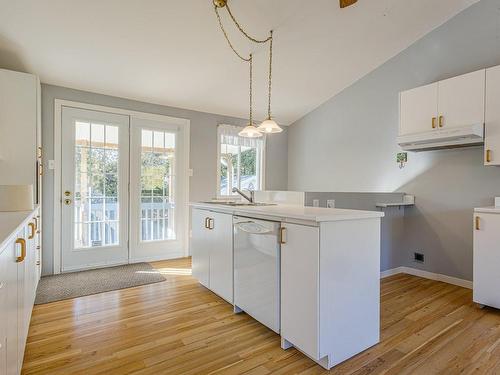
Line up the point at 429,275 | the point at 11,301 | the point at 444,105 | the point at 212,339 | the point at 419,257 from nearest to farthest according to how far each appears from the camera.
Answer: the point at 11,301
the point at 212,339
the point at 444,105
the point at 429,275
the point at 419,257

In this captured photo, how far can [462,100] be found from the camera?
2896 mm

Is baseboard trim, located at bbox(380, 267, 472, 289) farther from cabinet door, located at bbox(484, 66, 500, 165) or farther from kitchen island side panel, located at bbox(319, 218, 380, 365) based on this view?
kitchen island side panel, located at bbox(319, 218, 380, 365)

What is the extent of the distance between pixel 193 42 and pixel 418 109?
260 centimetres

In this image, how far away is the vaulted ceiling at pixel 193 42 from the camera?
2.57 m

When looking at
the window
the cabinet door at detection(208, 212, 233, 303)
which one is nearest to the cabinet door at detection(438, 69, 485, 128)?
the cabinet door at detection(208, 212, 233, 303)

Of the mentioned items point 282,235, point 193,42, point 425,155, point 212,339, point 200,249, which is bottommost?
point 212,339

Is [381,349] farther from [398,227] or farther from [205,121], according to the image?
[205,121]

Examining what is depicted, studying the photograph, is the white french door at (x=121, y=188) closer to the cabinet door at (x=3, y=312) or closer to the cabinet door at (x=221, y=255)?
the cabinet door at (x=221, y=255)

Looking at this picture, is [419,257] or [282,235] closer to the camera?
[282,235]

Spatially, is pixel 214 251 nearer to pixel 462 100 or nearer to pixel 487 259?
pixel 487 259

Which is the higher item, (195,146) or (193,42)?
(193,42)

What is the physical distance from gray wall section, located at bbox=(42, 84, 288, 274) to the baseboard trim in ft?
8.08

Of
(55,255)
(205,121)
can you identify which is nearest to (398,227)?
(205,121)

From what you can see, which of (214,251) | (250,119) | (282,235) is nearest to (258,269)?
(282,235)
